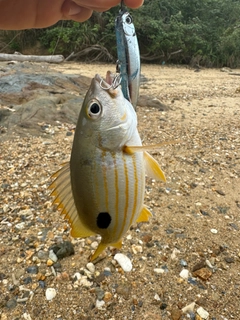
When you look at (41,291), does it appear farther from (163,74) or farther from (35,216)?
(163,74)

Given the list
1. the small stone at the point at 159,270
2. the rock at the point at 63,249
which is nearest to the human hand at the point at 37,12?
the rock at the point at 63,249

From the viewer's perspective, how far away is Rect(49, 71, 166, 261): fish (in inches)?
48.6

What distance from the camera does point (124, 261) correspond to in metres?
2.91

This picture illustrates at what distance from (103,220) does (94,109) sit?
43cm

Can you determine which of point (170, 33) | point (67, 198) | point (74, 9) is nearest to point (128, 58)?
point (74, 9)

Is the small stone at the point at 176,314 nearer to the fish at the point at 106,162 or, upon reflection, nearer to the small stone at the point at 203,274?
the small stone at the point at 203,274

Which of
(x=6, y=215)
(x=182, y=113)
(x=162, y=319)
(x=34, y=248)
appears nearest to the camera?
(x=162, y=319)

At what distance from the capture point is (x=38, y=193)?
12.6 feet

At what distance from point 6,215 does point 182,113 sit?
16.5ft

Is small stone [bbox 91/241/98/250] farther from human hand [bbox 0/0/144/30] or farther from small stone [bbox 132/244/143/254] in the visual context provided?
human hand [bbox 0/0/144/30]

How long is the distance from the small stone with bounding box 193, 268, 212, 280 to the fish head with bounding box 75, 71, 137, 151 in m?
1.99

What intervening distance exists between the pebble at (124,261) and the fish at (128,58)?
1.70m

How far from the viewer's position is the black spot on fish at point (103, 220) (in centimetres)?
129

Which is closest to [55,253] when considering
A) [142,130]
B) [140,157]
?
[140,157]
